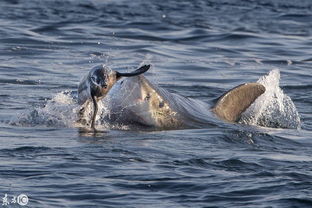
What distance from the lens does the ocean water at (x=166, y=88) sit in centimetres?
960

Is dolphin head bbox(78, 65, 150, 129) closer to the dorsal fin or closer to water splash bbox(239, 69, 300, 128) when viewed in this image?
the dorsal fin

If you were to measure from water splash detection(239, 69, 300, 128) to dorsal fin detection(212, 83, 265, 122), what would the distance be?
7.2 inches

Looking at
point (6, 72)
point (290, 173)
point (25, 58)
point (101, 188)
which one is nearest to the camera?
point (101, 188)

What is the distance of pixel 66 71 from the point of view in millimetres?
18953

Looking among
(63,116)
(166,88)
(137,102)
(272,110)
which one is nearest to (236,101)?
(272,110)

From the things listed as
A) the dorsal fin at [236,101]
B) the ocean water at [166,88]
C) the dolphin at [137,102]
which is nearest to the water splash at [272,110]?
the ocean water at [166,88]

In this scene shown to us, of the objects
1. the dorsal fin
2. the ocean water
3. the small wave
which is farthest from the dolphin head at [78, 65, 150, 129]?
the dorsal fin

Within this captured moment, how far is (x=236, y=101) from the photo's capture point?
45.8 ft

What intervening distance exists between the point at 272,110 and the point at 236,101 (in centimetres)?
118

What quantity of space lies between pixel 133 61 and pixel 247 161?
9.99 m

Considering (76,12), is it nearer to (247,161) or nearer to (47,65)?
(47,65)

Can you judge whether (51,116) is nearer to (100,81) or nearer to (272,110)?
(100,81)

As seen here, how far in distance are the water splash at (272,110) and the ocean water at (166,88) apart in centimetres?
3

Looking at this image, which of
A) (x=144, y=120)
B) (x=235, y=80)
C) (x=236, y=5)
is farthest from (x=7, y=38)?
(x=144, y=120)
